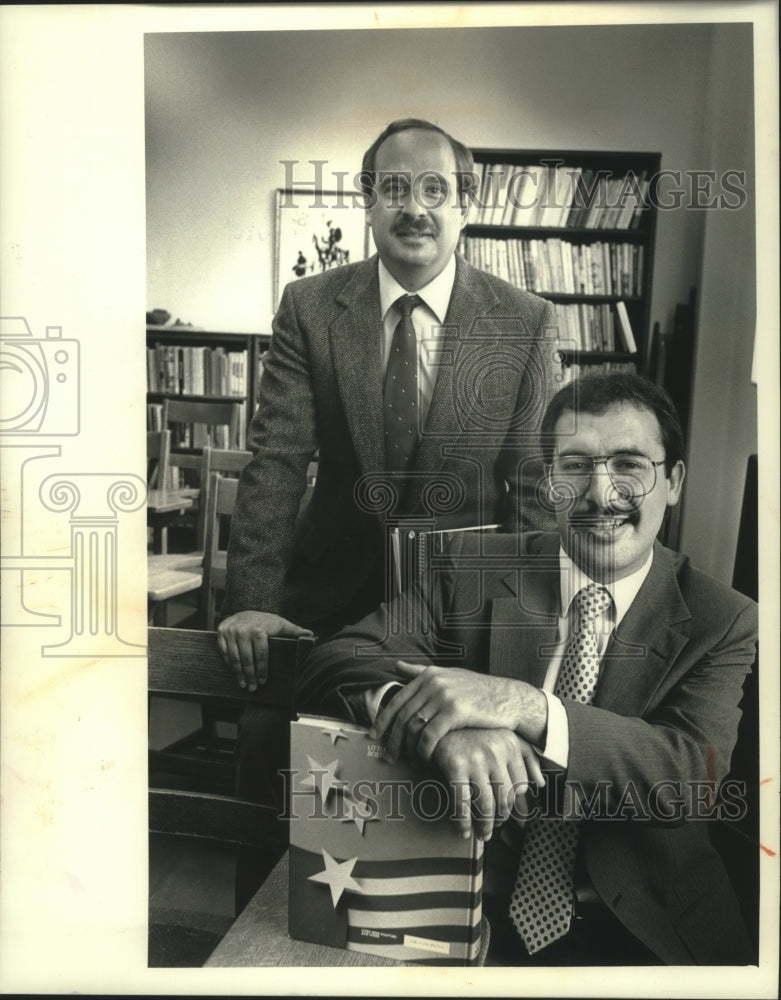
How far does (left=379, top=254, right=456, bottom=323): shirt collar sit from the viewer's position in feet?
4.50

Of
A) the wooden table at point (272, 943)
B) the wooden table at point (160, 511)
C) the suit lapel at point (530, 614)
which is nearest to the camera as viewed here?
the wooden table at point (272, 943)

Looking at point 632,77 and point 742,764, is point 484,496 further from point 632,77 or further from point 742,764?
point 632,77

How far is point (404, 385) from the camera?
4.49 feet

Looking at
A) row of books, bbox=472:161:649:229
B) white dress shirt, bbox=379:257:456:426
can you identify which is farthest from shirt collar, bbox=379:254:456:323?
row of books, bbox=472:161:649:229

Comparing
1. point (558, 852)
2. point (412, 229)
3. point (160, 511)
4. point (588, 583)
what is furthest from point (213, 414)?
point (558, 852)

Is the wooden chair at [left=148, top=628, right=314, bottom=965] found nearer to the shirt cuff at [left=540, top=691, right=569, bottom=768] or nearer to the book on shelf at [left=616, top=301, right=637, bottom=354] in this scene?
the shirt cuff at [left=540, top=691, right=569, bottom=768]

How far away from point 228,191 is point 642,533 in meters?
0.85

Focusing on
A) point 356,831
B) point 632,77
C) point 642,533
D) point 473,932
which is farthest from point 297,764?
point 632,77

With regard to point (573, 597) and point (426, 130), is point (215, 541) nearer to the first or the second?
point (573, 597)

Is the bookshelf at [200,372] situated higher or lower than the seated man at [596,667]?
higher

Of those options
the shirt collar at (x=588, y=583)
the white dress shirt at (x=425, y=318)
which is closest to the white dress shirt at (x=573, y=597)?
the shirt collar at (x=588, y=583)

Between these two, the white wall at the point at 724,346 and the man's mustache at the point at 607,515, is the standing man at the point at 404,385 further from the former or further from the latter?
the white wall at the point at 724,346

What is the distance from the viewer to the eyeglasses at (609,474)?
52.4 inches

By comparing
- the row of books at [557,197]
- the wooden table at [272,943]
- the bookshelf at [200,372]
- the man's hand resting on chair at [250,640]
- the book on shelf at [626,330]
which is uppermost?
the row of books at [557,197]
